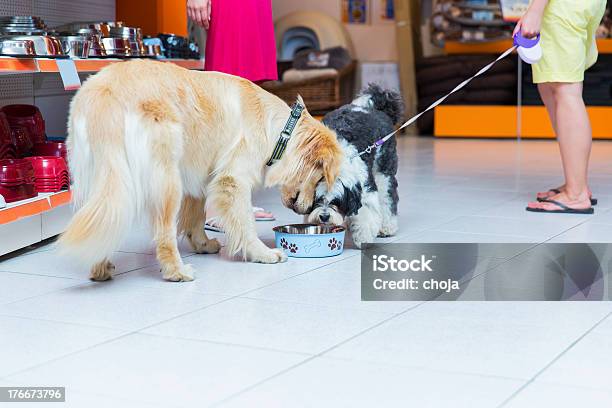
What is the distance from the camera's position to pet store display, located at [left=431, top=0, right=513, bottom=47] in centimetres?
815

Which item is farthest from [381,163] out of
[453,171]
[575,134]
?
[453,171]

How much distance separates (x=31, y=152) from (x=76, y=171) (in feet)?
3.81

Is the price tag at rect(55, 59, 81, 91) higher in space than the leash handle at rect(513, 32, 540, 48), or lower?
lower

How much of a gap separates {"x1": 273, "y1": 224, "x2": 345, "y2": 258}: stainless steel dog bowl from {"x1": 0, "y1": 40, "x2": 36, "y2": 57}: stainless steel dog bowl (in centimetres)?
113

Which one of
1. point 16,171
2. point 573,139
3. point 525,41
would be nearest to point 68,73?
point 16,171

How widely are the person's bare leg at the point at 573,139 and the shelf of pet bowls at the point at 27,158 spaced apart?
226 cm

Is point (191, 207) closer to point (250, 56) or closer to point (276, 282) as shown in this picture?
point (276, 282)

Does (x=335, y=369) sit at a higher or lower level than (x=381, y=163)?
lower

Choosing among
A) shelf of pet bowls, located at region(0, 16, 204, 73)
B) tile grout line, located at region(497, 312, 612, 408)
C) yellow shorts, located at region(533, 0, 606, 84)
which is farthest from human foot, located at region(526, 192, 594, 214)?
shelf of pet bowls, located at region(0, 16, 204, 73)

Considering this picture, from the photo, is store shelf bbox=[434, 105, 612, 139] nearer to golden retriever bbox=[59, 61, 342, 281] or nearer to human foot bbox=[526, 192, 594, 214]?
human foot bbox=[526, 192, 594, 214]

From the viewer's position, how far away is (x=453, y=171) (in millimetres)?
5887

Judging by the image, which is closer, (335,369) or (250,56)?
(335,369)

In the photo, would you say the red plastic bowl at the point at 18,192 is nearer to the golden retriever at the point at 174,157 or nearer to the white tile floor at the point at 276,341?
the white tile floor at the point at 276,341

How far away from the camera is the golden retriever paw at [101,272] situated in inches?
110
